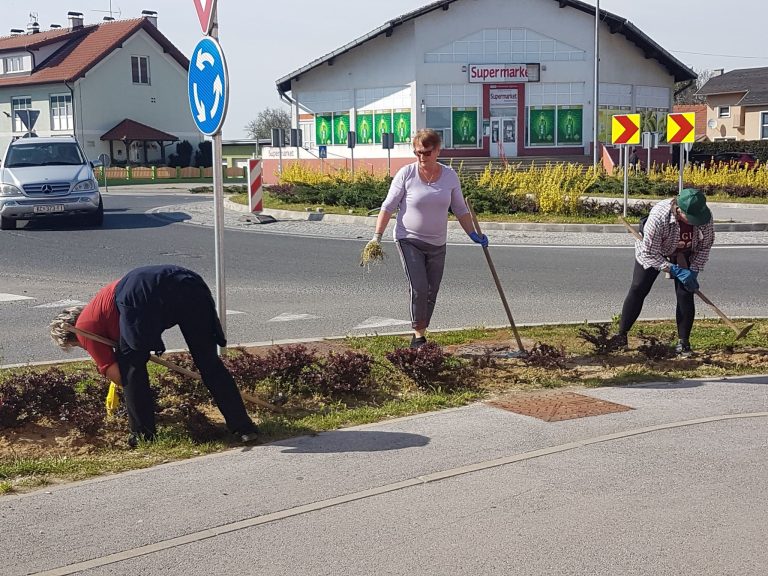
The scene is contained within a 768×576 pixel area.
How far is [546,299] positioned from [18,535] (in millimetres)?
8268

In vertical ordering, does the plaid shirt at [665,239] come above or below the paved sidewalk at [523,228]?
above

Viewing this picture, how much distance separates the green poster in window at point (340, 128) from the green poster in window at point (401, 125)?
2787mm

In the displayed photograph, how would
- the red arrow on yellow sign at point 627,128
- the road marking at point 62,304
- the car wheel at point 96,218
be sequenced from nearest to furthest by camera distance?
the road marking at point 62,304 → the red arrow on yellow sign at point 627,128 → the car wheel at point 96,218

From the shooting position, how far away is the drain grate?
659 cm

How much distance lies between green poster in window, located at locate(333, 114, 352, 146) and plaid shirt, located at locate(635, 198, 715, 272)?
43.9 metres

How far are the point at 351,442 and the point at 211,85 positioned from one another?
8.76ft

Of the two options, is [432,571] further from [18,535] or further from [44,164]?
[44,164]

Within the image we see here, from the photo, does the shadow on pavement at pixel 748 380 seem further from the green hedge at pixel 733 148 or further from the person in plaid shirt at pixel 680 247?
the green hedge at pixel 733 148

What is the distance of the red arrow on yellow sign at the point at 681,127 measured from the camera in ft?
66.5

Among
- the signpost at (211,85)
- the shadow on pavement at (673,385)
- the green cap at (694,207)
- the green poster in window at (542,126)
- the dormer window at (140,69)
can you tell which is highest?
the dormer window at (140,69)

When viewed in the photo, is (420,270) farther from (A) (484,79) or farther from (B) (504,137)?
(B) (504,137)

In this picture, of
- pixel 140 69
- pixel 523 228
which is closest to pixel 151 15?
pixel 140 69

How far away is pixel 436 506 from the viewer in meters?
4.86

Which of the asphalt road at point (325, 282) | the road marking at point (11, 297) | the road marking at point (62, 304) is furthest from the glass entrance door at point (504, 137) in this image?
the road marking at point (62, 304)
